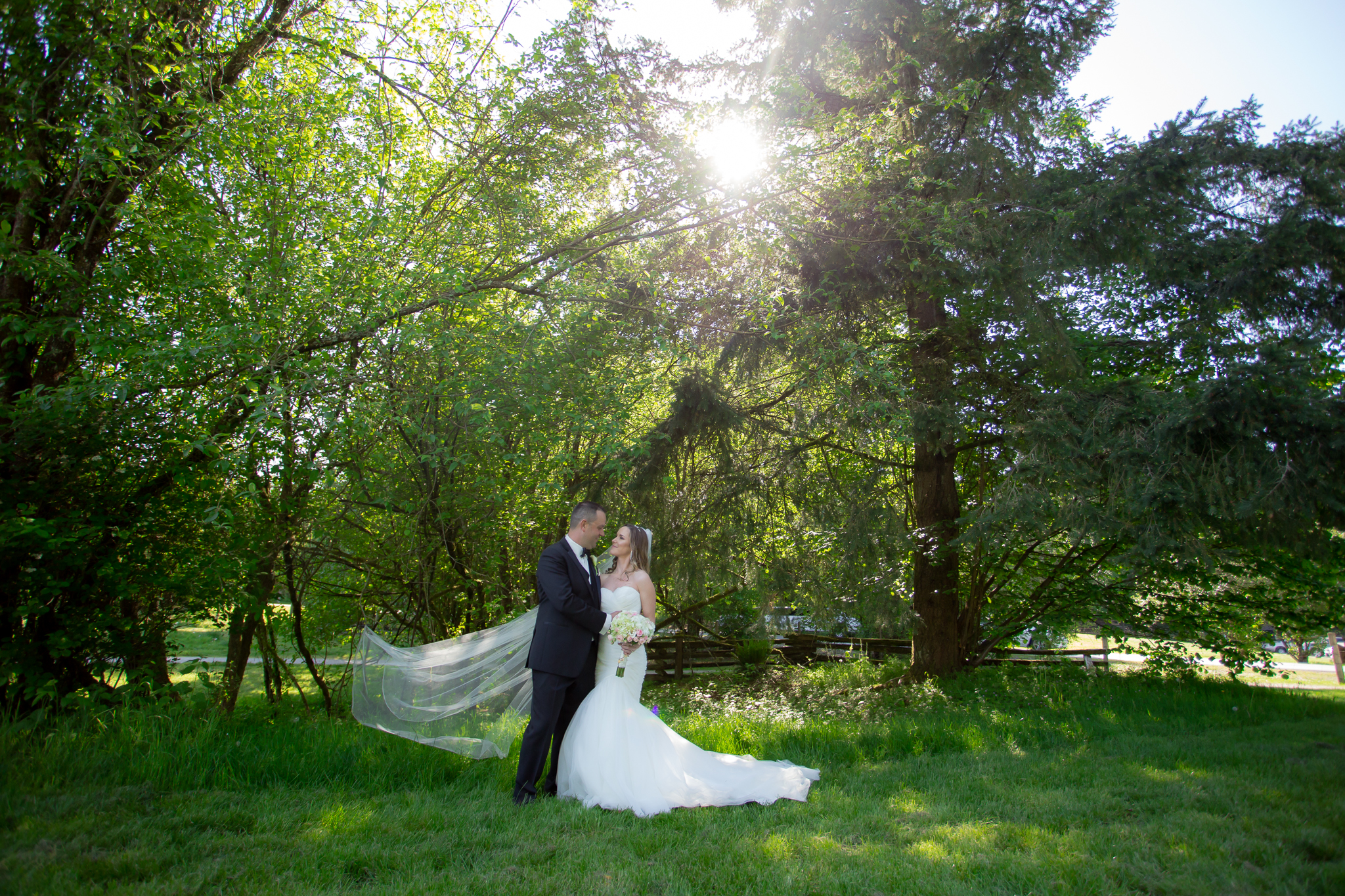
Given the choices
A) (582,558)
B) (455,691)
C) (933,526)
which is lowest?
(455,691)

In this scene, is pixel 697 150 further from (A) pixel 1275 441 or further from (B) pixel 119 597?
(B) pixel 119 597

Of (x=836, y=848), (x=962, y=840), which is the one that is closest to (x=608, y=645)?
(x=836, y=848)

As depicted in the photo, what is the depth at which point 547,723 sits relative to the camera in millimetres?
4742

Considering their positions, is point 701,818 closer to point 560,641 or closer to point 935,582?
point 560,641

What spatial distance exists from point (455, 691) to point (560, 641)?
3.36ft

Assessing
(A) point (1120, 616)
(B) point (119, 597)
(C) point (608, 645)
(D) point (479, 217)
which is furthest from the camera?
(A) point (1120, 616)

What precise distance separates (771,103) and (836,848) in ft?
23.6

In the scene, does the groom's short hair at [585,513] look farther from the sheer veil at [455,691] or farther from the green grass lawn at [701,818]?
the green grass lawn at [701,818]

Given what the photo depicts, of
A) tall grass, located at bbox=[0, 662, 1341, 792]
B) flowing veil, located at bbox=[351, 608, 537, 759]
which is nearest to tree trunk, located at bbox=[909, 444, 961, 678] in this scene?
tall grass, located at bbox=[0, 662, 1341, 792]

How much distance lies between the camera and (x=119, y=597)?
18.0 feet

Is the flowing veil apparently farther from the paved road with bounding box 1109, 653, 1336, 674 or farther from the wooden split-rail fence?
the wooden split-rail fence

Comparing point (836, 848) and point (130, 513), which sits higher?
point (130, 513)

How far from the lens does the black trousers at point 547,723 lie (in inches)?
181

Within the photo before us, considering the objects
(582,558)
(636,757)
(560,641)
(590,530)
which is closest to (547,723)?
(560,641)
